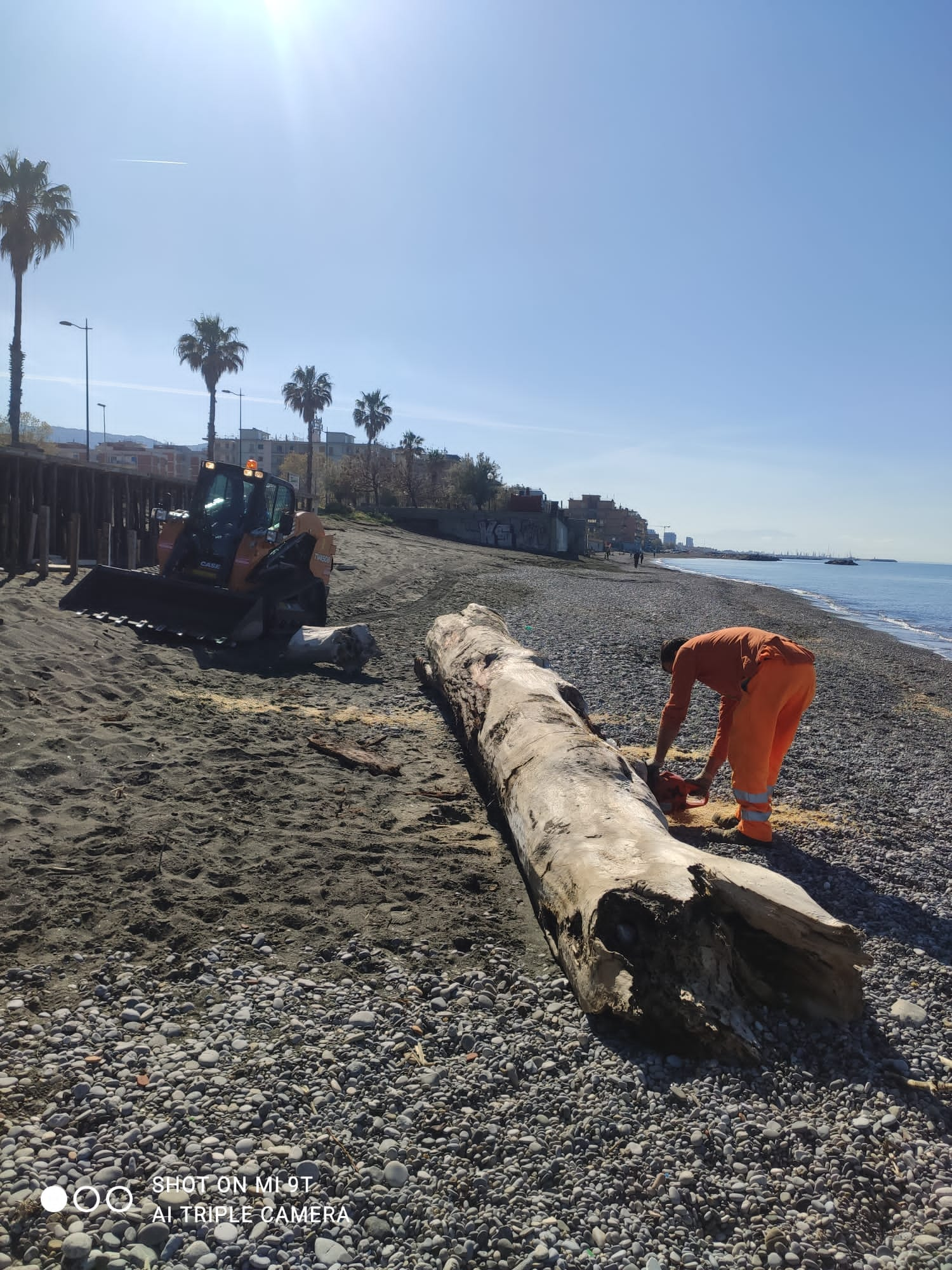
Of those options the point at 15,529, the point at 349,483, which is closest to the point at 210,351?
the point at 349,483

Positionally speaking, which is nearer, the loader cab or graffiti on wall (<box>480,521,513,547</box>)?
the loader cab

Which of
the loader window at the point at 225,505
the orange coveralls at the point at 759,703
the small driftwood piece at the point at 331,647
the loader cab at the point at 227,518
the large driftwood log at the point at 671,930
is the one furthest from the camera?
the loader window at the point at 225,505

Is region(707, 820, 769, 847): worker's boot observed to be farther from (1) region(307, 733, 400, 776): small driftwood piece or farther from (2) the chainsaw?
(1) region(307, 733, 400, 776): small driftwood piece

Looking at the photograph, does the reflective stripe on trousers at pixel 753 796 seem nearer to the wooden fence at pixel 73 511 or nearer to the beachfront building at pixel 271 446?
the wooden fence at pixel 73 511

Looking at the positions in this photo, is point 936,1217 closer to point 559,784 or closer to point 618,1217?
point 618,1217

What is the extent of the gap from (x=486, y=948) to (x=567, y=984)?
48 centimetres

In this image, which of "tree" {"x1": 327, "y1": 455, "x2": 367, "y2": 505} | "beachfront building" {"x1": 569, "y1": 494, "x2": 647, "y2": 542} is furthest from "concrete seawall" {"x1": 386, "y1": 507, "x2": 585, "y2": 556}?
"beachfront building" {"x1": 569, "y1": 494, "x2": 647, "y2": 542}

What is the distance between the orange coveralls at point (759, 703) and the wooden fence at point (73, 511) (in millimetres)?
14049

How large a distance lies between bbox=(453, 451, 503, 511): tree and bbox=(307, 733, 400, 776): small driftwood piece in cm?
6239

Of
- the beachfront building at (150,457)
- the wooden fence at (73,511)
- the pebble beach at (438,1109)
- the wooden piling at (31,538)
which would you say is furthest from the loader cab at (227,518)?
the beachfront building at (150,457)

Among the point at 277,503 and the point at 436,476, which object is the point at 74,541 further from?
the point at 436,476

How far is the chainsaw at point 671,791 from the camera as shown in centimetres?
594

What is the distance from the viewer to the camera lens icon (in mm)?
2357

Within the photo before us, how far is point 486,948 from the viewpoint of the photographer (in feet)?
13.1
